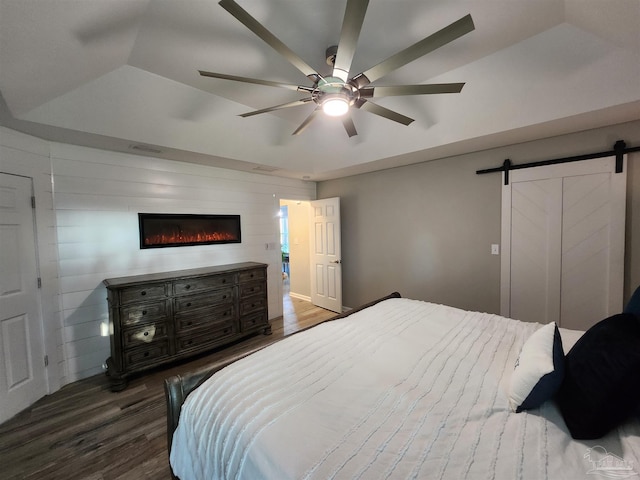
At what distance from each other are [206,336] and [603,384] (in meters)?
3.28

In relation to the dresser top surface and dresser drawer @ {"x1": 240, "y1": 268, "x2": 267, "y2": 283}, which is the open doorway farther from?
the dresser top surface

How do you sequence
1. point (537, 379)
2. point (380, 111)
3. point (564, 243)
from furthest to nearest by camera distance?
point (564, 243)
point (380, 111)
point (537, 379)

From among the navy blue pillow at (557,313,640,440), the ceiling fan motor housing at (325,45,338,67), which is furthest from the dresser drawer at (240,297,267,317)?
Result: the navy blue pillow at (557,313,640,440)

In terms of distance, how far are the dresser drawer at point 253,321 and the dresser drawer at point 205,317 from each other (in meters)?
0.17

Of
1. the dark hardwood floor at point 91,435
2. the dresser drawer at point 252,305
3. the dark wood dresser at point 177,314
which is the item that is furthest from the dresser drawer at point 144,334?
the dresser drawer at point 252,305

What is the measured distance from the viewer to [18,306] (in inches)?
87.6

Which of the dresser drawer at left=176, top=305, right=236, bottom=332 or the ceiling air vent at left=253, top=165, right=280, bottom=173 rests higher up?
the ceiling air vent at left=253, top=165, right=280, bottom=173

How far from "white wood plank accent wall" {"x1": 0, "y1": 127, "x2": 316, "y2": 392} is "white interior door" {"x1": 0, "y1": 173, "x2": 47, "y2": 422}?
0.08 meters

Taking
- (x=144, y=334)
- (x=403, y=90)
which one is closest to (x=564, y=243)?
(x=403, y=90)

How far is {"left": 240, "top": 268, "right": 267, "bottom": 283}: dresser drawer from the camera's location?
3.47 metres

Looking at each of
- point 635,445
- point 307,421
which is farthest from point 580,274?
point 307,421

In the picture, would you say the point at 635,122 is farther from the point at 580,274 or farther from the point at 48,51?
the point at 48,51

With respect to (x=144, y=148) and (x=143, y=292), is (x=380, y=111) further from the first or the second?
(x=143, y=292)

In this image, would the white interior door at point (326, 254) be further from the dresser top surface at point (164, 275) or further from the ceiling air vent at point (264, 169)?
the dresser top surface at point (164, 275)
